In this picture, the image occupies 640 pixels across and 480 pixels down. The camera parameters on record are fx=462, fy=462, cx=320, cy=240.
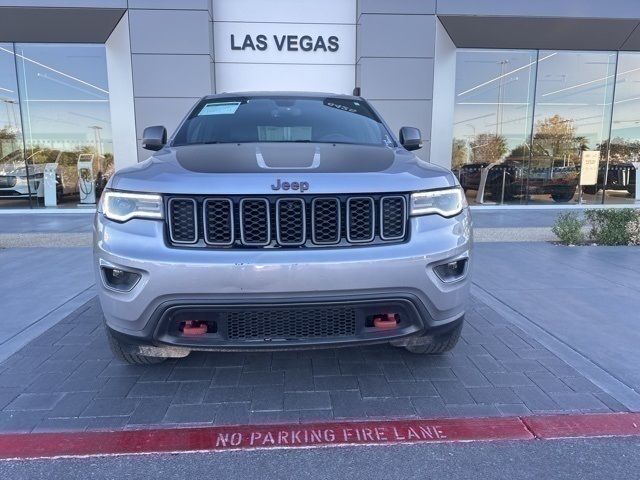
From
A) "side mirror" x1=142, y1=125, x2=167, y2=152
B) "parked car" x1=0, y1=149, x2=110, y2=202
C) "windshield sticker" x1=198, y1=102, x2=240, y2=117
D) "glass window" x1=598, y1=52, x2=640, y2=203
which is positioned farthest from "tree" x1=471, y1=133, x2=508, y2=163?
"side mirror" x1=142, y1=125, x2=167, y2=152

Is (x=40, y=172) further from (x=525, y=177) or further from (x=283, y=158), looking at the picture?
(x=525, y=177)

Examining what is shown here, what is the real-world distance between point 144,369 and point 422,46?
9348 mm

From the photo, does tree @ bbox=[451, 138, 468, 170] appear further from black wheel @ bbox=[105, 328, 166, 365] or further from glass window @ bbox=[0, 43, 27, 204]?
glass window @ bbox=[0, 43, 27, 204]

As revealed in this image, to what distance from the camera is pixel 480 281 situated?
5.37 meters

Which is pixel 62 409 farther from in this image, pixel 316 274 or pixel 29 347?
pixel 316 274

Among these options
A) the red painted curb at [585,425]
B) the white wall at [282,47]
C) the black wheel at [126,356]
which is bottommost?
the red painted curb at [585,425]

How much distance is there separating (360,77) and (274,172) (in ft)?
27.6

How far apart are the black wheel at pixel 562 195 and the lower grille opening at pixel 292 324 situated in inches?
509

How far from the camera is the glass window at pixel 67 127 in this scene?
38.1 feet

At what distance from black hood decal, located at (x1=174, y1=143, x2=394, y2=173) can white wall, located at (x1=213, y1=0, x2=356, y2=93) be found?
25.6ft

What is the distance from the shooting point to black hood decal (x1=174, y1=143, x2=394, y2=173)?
2545 millimetres

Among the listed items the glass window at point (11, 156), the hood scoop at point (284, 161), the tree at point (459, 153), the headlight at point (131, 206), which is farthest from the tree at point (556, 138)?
the glass window at point (11, 156)

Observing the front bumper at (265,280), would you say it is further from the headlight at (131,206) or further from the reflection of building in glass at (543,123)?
the reflection of building in glass at (543,123)

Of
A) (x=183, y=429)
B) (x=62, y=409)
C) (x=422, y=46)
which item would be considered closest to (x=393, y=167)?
(x=183, y=429)
